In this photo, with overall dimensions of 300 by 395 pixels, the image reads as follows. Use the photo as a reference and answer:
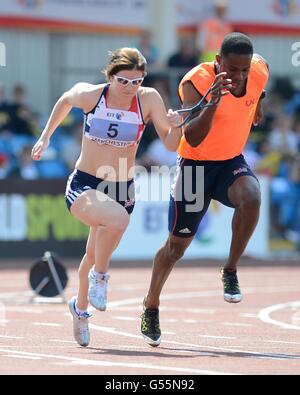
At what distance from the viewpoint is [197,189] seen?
1013cm

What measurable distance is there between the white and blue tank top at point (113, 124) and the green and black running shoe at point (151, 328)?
141 centimetres

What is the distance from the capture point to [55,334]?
11.2 meters

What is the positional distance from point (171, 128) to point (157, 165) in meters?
10.9

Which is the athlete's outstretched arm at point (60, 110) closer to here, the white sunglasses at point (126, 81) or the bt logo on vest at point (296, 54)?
the white sunglasses at point (126, 81)

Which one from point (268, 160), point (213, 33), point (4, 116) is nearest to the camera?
point (4, 116)

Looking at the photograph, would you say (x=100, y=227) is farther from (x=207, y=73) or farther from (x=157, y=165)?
(x=157, y=165)

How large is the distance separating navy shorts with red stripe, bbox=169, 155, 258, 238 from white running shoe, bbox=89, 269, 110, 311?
728mm

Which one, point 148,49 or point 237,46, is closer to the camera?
point 237,46

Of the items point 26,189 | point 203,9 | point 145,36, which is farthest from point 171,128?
point 203,9

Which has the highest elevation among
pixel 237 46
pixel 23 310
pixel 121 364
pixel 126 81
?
pixel 237 46

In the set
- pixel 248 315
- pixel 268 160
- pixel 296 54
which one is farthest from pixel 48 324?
pixel 296 54

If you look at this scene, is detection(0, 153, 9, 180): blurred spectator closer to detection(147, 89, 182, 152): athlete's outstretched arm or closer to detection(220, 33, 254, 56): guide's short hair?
detection(147, 89, 182, 152): athlete's outstretched arm

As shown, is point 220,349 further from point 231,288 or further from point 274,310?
point 274,310

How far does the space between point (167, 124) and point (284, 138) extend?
13.2m
